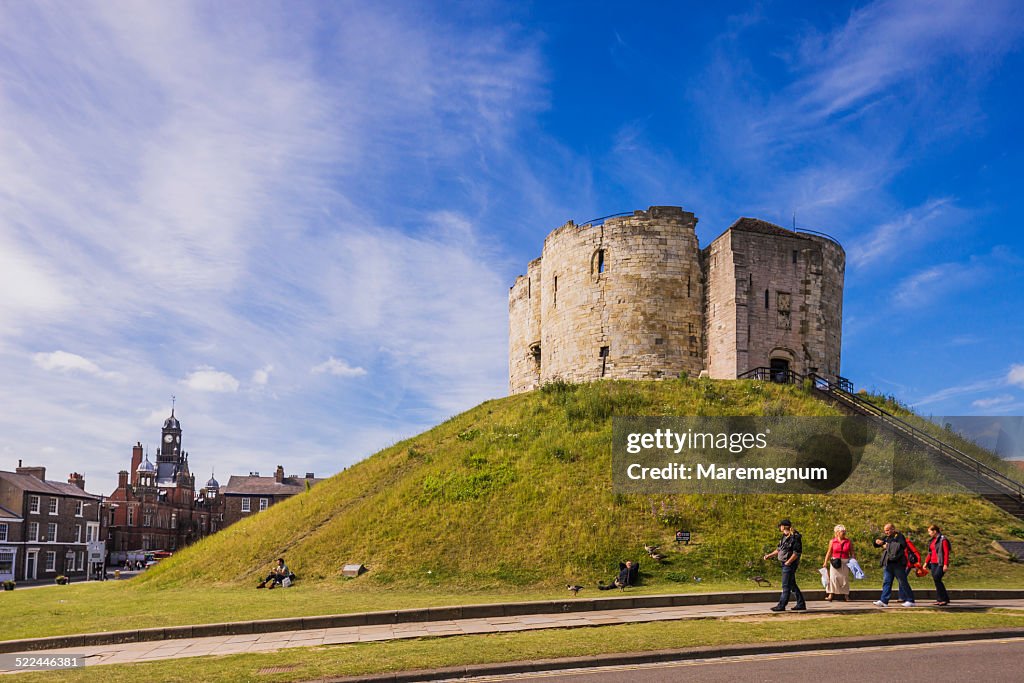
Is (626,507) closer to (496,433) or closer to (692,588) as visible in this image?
(692,588)

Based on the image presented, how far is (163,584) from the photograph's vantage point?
25.4 m

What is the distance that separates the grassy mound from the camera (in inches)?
819

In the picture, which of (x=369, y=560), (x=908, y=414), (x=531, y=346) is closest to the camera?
(x=369, y=560)

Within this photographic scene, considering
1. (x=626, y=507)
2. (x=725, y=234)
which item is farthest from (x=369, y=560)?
(x=725, y=234)

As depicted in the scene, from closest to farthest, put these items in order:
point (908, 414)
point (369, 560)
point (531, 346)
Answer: point (369, 560)
point (908, 414)
point (531, 346)

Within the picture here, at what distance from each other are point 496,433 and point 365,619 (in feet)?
53.2

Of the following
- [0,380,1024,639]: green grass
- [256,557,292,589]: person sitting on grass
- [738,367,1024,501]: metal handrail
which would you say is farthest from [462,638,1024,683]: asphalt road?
[738,367,1024,501]: metal handrail

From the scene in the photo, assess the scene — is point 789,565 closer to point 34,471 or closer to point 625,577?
point 625,577

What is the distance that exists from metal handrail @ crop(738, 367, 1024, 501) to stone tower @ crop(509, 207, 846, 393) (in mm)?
654

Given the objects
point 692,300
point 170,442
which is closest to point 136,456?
point 170,442

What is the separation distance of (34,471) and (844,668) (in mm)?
74164

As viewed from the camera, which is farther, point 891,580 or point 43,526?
point 43,526

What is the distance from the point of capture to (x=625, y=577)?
18984 mm

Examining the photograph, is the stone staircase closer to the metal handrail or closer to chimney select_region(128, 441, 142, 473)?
the metal handrail
